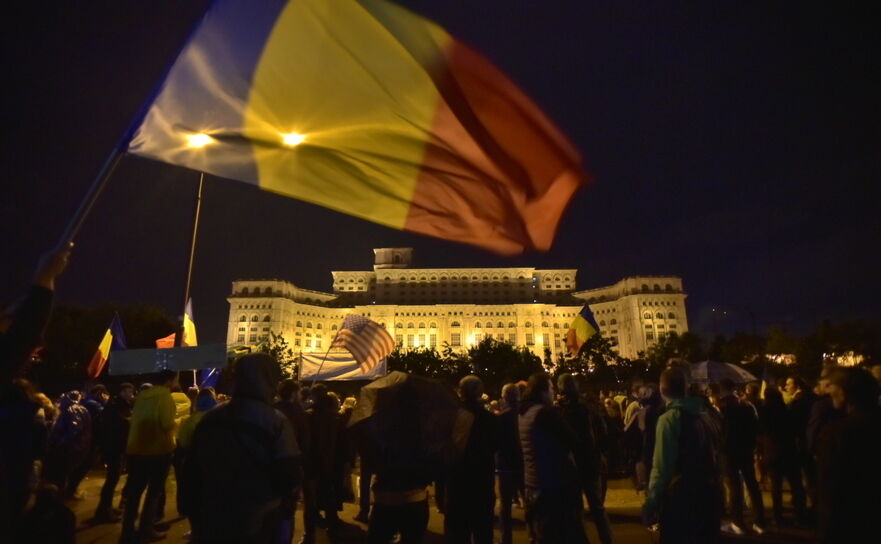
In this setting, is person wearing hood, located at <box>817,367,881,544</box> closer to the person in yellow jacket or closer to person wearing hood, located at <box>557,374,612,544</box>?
person wearing hood, located at <box>557,374,612,544</box>

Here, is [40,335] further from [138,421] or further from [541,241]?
[138,421]

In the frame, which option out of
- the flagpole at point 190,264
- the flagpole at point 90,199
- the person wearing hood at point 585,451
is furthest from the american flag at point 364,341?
the flagpole at point 90,199

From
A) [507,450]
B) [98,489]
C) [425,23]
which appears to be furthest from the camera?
[98,489]

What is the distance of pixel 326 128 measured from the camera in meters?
4.55

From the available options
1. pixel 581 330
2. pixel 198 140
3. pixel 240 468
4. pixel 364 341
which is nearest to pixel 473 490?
pixel 240 468

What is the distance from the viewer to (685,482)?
3643mm

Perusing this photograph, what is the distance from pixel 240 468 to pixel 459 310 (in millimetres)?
105626

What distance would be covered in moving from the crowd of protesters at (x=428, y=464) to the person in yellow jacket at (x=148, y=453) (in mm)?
16

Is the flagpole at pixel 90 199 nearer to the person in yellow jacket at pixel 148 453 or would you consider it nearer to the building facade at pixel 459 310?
the person in yellow jacket at pixel 148 453

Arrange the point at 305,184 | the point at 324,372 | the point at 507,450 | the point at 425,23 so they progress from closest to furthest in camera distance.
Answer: the point at 425,23, the point at 305,184, the point at 507,450, the point at 324,372

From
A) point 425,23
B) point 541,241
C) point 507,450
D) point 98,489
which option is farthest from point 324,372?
point 425,23

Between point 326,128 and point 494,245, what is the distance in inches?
81.0

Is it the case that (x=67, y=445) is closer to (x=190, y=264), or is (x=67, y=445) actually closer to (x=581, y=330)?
(x=190, y=264)

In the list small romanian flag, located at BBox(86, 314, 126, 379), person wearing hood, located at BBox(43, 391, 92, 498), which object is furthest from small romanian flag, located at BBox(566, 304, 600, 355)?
small romanian flag, located at BBox(86, 314, 126, 379)
